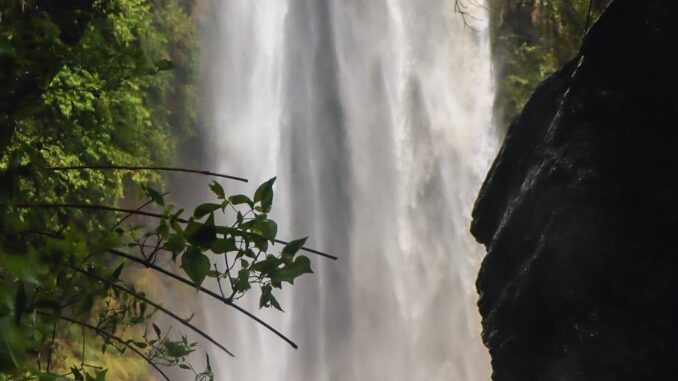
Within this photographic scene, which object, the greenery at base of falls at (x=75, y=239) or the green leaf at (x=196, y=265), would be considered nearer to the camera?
the greenery at base of falls at (x=75, y=239)

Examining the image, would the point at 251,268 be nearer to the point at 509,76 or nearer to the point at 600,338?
the point at 600,338

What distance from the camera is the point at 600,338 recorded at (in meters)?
5.29

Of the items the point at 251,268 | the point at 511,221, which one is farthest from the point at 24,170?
the point at 511,221

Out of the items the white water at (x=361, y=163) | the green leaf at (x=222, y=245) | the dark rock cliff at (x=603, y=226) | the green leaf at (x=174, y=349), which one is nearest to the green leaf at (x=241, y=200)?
the green leaf at (x=222, y=245)

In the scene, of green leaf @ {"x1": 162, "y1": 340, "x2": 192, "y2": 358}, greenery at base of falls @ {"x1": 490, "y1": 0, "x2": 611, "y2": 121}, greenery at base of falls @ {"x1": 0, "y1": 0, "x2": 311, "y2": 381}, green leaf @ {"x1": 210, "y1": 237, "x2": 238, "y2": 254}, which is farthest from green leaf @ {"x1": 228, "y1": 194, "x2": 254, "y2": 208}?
greenery at base of falls @ {"x1": 490, "y1": 0, "x2": 611, "y2": 121}

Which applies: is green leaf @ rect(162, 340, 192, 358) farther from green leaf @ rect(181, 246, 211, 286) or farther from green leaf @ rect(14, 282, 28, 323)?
green leaf @ rect(14, 282, 28, 323)

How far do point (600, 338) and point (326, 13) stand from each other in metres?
18.3

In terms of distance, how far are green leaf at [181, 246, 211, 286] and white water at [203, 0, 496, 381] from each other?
1652 centimetres

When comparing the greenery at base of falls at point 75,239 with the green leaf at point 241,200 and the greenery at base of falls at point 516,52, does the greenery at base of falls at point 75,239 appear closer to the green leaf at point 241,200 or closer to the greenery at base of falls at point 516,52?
the green leaf at point 241,200

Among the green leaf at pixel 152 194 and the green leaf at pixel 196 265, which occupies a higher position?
the green leaf at pixel 152 194

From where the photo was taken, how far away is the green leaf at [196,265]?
1.62m

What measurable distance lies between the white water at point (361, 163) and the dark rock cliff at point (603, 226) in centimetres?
1288

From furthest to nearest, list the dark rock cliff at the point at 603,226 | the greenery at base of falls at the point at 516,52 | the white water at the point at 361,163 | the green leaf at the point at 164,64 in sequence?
the white water at the point at 361,163 → the greenery at base of falls at the point at 516,52 → the dark rock cliff at the point at 603,226 → the green leaf at the point at 164,64

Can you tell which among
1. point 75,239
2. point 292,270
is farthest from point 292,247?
point 75,239
